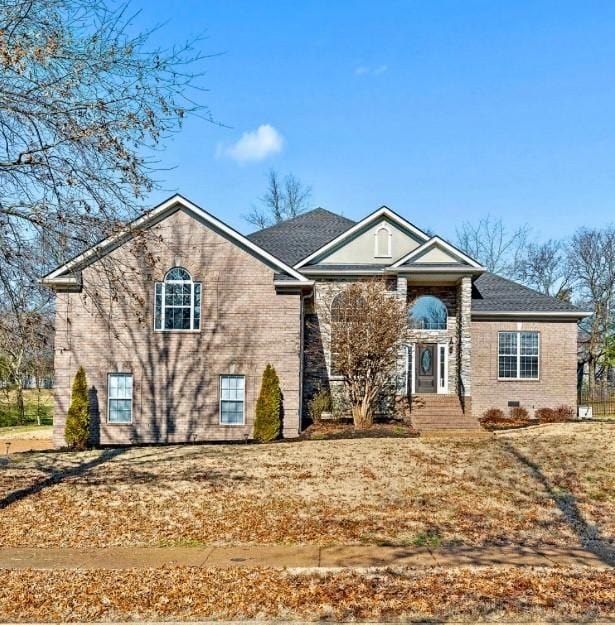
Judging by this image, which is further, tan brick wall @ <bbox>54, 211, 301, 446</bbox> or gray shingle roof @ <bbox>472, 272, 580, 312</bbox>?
gray shingle roof @ <bbox>472, 272, 580, 312</bbox>

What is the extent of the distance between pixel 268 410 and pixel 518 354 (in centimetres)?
1072

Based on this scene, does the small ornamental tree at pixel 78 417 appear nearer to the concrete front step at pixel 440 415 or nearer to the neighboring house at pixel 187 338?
the neighboring house at pixel 187 338

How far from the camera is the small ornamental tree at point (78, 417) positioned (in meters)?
17.7

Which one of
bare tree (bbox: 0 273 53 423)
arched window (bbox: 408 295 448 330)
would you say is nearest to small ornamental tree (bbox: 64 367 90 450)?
bare tree (bbox: 0 273 53 423)

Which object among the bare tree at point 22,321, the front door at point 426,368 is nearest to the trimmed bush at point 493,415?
the front door at point 426,368

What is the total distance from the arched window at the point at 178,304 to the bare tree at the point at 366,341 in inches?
168

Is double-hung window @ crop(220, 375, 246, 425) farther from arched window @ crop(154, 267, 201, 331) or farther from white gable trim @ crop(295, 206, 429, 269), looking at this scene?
white gable trim @ crop(295, 206, 429, 269)

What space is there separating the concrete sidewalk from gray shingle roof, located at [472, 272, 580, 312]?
16407 millimetres

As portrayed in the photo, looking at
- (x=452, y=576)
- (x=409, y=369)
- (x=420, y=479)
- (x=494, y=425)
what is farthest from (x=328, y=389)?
(x=452, y=576)

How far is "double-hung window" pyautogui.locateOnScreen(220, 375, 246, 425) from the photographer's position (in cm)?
1858

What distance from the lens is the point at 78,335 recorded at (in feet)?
61.3

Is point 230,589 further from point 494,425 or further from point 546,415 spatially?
point 546,415

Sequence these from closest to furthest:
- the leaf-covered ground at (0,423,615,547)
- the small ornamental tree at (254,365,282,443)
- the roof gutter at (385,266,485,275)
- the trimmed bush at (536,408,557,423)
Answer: the leaf-covered ground at (0,423,615,547), the small ornamental tree at (254,365,282,443), the roof gutter at (385,266,485,275), the trimmed bush at (536,408,557,423)

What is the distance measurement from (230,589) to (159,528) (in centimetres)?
302
